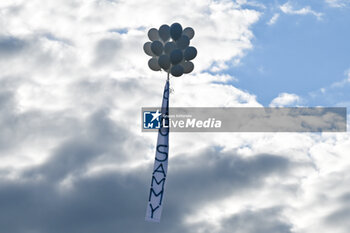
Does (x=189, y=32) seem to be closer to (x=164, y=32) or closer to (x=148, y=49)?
(x=164, y=32)

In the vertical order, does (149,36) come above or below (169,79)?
above

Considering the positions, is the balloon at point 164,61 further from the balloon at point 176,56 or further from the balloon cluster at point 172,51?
the balloon at point 176,56

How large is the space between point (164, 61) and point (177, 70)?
1.27 m

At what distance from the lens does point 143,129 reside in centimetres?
4825

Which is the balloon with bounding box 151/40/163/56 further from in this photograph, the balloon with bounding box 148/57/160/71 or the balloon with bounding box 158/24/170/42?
the balloon with bounding box 158/24/170/42

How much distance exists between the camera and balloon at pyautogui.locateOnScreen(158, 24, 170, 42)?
45.7 metres

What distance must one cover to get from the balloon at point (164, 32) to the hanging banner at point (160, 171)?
3.92m

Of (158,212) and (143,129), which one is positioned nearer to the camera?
(158,212)

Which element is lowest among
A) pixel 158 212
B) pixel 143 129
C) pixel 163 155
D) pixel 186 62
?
pixel 158 212

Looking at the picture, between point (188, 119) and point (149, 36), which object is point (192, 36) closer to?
point (149, 36)

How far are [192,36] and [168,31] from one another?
2.49 m

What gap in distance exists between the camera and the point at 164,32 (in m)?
45.7

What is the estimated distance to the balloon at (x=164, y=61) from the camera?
44406mm

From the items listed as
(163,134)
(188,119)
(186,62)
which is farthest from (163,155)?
(186,62)
